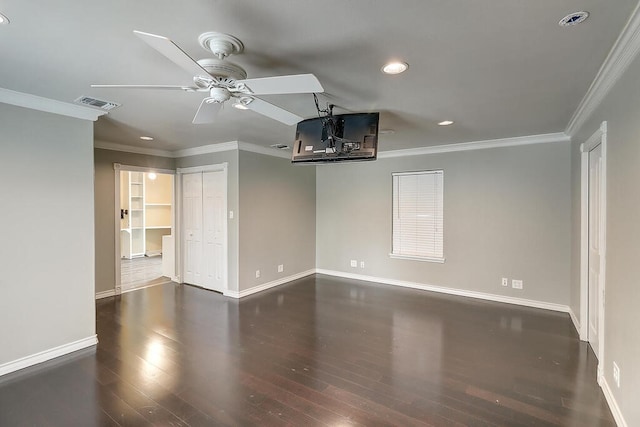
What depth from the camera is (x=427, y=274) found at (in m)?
5.39

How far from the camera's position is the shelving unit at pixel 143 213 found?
883cm

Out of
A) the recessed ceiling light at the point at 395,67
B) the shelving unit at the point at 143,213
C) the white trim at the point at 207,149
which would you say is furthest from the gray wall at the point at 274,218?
the shelving unit at the point at 143,213

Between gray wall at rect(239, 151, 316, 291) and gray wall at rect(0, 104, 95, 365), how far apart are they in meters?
2.14

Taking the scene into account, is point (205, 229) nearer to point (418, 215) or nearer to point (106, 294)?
point (106, 294)

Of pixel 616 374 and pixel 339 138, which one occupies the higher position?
pixel 339 138

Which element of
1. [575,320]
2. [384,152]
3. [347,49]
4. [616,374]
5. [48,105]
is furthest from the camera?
[384,152]

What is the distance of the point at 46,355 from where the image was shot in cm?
303

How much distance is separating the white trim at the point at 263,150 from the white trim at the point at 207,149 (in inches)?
5.5

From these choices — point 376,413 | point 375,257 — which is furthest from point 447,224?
point 376,413

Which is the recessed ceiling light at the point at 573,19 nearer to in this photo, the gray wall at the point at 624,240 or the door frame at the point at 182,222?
the gray wall at the point at 624,240

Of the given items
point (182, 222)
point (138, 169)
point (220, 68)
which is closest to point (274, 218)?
point (182, 222)

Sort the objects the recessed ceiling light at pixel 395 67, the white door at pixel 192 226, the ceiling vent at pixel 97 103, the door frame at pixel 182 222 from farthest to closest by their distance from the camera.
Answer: the white door at pixel 192 226
the door frame at pixel 182 222
the ceiling vent at pixel 97 103
the recessed ceiling light at pixel 395 67

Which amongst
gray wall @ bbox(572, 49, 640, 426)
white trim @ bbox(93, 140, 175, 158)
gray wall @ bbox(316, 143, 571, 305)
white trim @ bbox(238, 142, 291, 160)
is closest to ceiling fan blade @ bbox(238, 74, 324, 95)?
gray wall @ bbox(572, 49, 640, 426)

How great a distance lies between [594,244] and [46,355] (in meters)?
5.58
